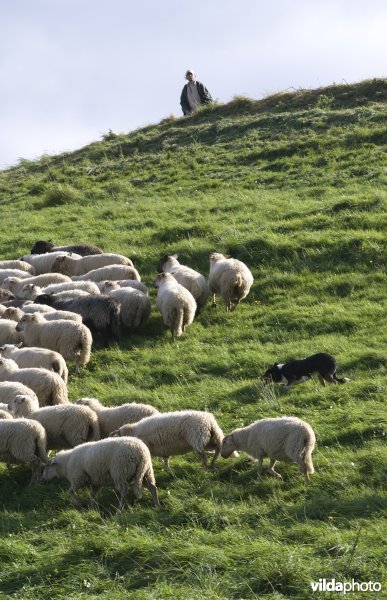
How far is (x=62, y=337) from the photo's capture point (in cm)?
1499

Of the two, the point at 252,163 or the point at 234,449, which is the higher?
the point at 252,163

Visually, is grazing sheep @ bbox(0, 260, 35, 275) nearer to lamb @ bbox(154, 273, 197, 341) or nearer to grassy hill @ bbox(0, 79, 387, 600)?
grassy hill @ bbox(0, 79, 387, 600)

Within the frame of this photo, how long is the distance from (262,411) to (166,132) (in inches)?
833

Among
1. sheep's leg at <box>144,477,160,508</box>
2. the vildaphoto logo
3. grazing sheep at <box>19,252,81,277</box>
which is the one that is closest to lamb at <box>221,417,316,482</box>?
sheep's leg at <box>144,477,160,508</box>

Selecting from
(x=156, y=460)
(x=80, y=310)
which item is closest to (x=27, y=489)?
(x=156, y=460)

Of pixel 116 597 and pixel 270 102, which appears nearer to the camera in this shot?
pixel 116 597

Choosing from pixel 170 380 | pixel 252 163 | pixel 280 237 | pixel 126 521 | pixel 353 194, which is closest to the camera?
pixel 126 521

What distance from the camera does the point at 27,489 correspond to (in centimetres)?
1104

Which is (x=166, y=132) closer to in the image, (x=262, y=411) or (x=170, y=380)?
(x=170, y=380)

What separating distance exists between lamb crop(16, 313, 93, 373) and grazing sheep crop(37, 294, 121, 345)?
3.24 feet

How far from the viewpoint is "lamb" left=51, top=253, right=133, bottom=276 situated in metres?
19.7

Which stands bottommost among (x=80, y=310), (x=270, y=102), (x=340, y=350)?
(x=340, y=350)

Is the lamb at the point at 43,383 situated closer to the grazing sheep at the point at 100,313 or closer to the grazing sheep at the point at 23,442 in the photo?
the grazing sheep at the point at 23,442

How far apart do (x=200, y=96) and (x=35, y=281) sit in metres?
17.5
